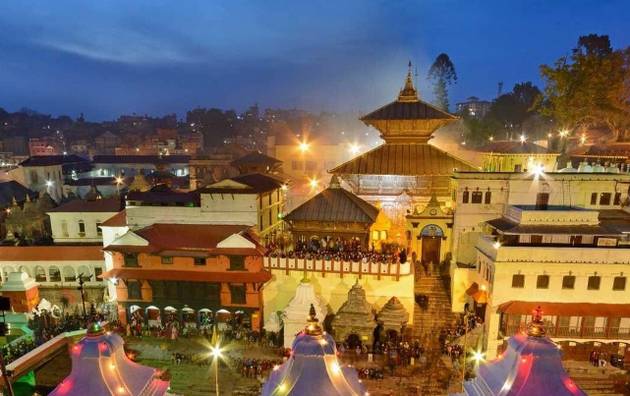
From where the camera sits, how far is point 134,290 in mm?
26172

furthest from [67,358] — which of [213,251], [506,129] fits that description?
[506,129]

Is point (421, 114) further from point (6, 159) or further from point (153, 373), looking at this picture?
point (6, 159)

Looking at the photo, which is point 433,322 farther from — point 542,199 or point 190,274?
point 190,274

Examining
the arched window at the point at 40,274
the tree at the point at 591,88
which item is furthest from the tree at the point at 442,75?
the arched window at the point at 40,274

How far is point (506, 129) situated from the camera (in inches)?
2643

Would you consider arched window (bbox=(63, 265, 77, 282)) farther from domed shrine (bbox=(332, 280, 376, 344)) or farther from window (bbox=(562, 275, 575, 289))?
window (bbox=(562, 275, 575, 289))

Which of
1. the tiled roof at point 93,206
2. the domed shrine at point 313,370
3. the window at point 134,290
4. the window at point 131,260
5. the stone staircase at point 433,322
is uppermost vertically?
the domed shrine at point 313,370

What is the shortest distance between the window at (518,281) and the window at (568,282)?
223 centimetres

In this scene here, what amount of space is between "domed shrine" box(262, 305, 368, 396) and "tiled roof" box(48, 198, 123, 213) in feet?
106

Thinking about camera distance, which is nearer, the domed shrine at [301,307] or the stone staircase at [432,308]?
the domed shrine at [301,307]

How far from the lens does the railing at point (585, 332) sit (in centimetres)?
2180

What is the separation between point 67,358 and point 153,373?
31.2 ft

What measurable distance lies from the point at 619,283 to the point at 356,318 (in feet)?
48.5

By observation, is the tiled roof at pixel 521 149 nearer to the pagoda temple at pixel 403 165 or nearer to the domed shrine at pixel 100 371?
the pagoda temple at pixel 403 165
